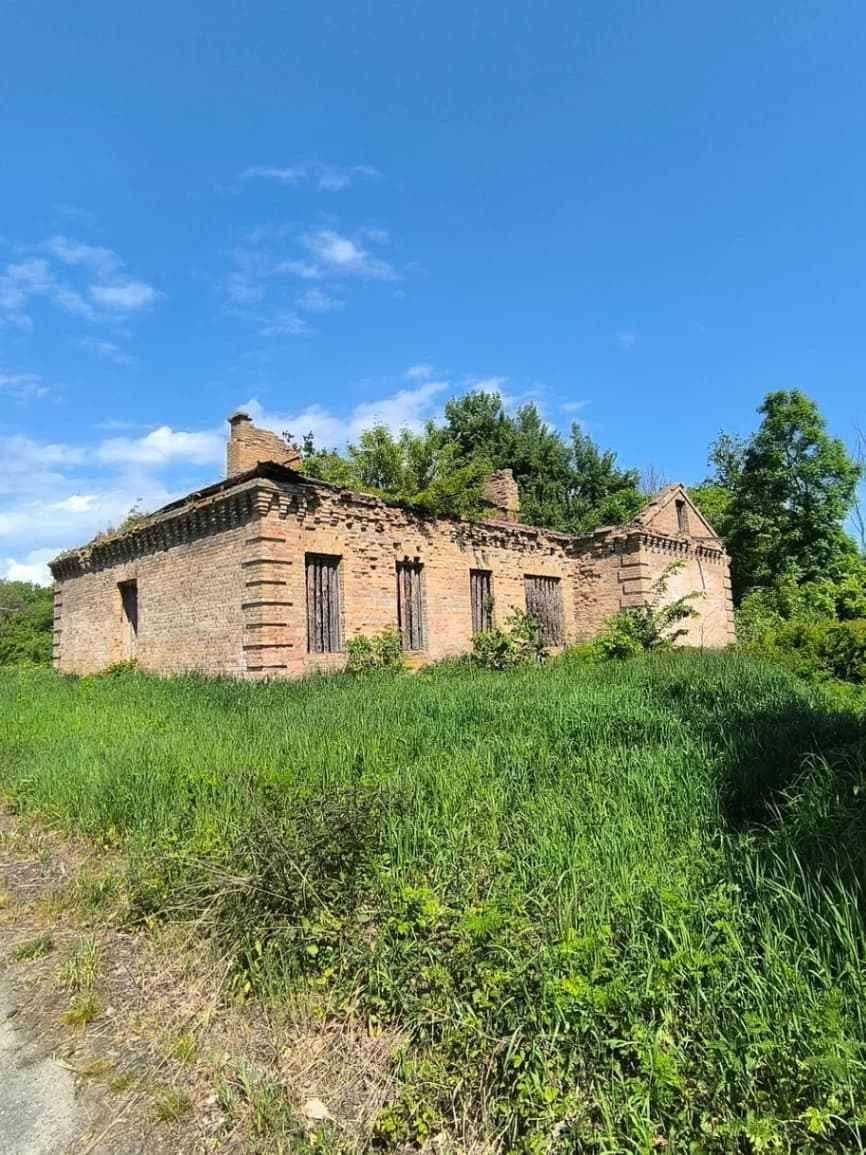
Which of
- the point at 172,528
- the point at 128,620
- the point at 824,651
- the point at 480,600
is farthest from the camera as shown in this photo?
the point at 128,620

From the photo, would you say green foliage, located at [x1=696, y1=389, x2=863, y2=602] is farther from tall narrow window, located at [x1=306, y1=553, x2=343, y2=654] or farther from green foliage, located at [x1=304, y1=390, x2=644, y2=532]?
tall narrow window, located at [x1=306, y1=553, x2=343, y2=654]

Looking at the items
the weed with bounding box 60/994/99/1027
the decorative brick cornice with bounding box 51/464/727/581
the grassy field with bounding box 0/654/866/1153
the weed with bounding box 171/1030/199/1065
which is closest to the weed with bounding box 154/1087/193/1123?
the weed with bounding box 171/1030/199/1065

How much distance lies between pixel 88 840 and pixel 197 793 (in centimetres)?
101

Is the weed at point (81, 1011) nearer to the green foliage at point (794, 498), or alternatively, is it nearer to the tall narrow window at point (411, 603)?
the tall narrow window at point (411, 603)

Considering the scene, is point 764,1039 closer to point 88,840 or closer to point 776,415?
point 88,840

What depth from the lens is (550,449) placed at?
32594mm

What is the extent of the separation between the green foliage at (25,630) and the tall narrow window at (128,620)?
1663 cm

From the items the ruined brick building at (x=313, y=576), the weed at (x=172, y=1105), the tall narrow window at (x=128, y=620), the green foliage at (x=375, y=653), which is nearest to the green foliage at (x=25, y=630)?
the tall narrow window at (x=128, y=620)

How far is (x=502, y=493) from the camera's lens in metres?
21.2

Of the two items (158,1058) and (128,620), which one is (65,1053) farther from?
(128,620)

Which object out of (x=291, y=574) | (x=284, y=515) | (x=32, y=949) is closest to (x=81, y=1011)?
(x=32, y=949)

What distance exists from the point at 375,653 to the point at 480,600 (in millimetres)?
3945

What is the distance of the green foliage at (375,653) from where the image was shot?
12.9 meters

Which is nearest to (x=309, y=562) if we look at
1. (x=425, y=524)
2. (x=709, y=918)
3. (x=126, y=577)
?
(x=425, y=524)
